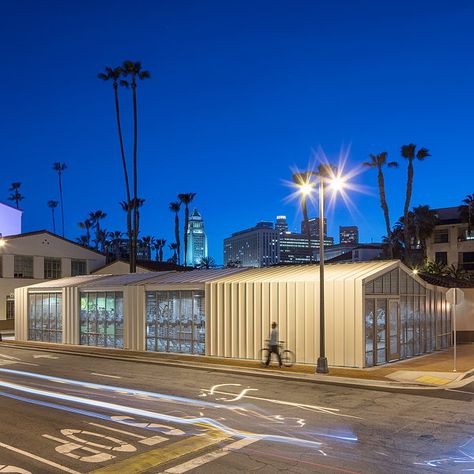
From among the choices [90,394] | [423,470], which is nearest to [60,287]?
[90,394]

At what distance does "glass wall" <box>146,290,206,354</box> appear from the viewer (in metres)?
25.0

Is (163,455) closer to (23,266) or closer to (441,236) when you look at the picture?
(23,266)

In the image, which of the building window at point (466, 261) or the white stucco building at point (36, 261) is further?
the building window at point (466, 261)

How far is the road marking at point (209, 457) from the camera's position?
8.63 meters

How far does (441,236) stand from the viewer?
64.2 m

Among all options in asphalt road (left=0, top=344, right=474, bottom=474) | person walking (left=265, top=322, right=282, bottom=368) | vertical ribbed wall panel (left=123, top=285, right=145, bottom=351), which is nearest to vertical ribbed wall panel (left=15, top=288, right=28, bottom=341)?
vertical ribbed wall panel (left=123, top=285, right=145, bottom=351)

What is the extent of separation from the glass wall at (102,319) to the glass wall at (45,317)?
2.43 m

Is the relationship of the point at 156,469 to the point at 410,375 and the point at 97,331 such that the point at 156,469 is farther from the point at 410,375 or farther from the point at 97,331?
the point at 97,331

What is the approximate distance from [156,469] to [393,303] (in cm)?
1577

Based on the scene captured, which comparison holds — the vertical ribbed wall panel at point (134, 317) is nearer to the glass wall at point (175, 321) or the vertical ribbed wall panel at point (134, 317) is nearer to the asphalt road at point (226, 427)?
the glass wall at point (175, 321)

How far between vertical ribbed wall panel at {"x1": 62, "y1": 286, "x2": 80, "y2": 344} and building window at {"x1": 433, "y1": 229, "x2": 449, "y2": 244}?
46351 millimetres

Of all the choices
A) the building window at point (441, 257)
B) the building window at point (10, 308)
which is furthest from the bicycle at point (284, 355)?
the building window at point (441, 257)

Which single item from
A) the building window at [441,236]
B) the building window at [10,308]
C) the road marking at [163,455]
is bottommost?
the building window at [10,308]

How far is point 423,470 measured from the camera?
8438 millimetres
